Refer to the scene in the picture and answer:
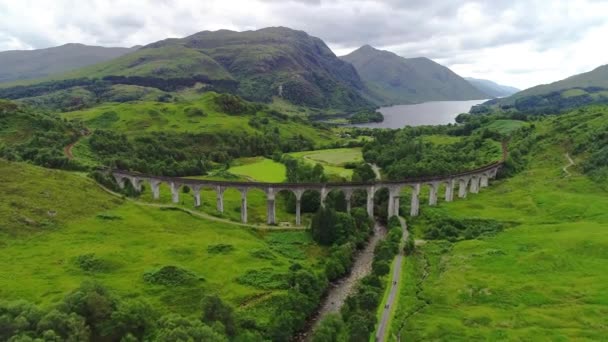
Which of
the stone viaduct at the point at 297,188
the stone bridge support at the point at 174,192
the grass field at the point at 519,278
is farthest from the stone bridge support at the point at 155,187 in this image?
the grass field at the point at 519,278

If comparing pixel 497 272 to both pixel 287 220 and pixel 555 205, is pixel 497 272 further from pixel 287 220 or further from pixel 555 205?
pixel 287 220

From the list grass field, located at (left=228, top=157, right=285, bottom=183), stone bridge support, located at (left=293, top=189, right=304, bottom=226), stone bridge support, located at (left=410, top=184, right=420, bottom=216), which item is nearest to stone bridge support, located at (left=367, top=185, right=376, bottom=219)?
stone bridge support, located at (left=410, top=184, right=420, bottom=216)

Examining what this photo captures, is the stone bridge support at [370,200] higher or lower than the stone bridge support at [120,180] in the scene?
lower

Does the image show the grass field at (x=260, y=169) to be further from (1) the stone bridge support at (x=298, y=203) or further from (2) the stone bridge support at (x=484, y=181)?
(2) the stone bridge support at (x=484, y=181)

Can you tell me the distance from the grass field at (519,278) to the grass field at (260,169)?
4976 cm

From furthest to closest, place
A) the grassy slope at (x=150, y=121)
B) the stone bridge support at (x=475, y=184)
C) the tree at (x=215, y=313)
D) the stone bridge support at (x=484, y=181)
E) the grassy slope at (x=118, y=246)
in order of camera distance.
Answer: the grassy slope at (x=150, y=121)
the stone bridge support at (x=484, y=181)
the stone bridge support at (x=475, y=184)
the grassy slope at (x=118, y=246)
the tree at (x=215, y=313)

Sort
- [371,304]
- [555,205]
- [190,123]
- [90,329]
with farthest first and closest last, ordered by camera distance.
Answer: [190,123] < [555,205] < [371,304] < [90,329]

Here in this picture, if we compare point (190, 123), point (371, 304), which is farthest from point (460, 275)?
point (190, 123)

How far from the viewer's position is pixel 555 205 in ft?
300

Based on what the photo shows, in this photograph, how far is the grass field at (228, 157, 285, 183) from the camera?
423ft

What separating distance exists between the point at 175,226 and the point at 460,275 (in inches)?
2011

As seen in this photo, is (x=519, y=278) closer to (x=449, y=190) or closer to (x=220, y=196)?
(x=449, y=190)

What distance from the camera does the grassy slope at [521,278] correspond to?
49.2m

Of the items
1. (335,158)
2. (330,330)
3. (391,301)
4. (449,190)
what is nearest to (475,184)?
(449,190)
